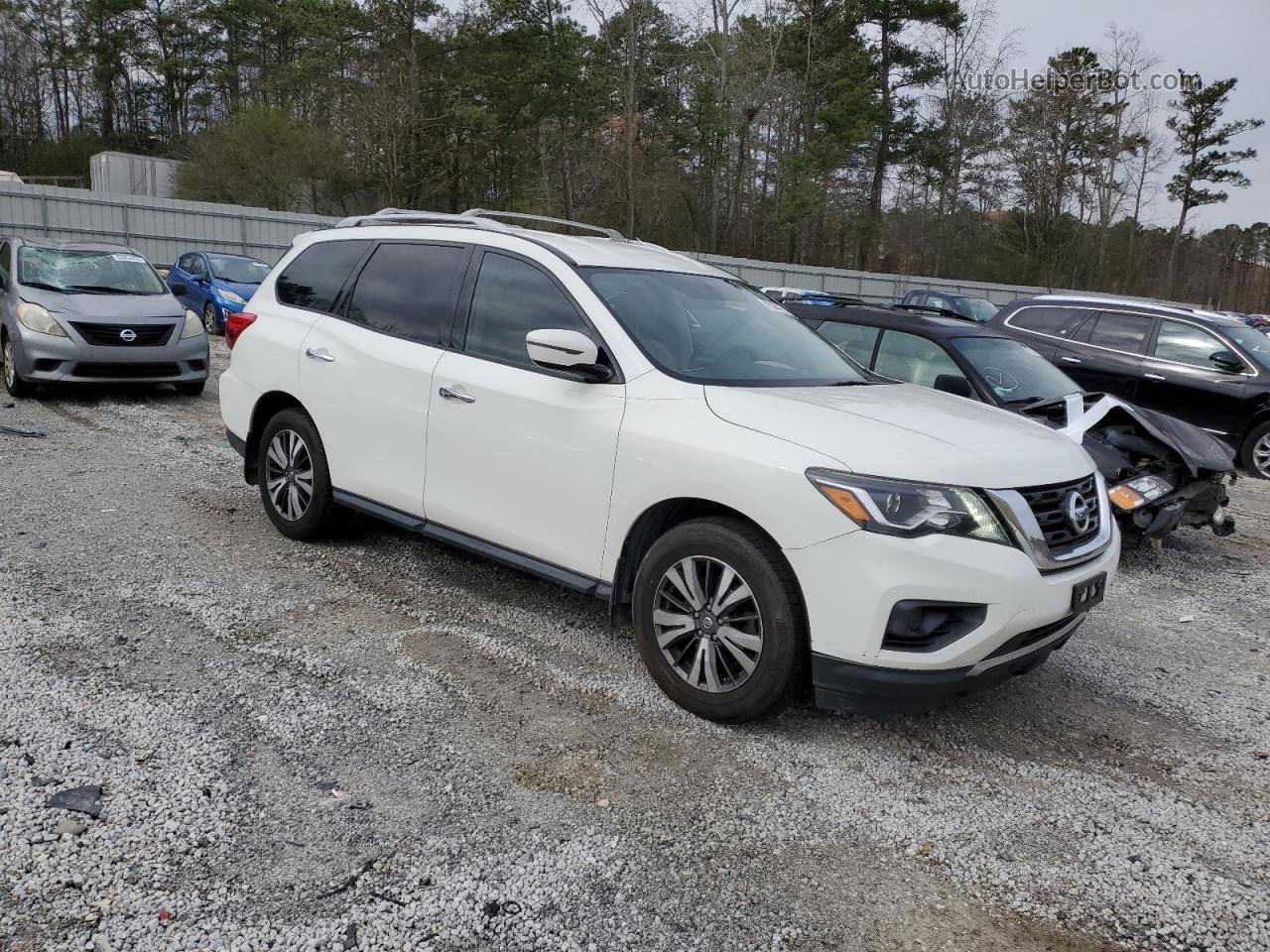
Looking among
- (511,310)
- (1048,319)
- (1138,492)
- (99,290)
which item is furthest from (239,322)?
(1048,319)

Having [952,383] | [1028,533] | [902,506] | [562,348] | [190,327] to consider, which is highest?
[562,348]

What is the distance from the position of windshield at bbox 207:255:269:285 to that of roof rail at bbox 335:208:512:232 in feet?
44.1

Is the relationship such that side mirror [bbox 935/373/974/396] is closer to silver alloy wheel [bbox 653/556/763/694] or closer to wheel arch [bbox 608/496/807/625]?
wheel arch [bbox 608/496/807/625]

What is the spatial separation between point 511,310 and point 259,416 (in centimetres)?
215

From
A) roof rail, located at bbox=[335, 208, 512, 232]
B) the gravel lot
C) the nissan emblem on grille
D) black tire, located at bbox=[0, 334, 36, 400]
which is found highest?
roof rail, located at bbox=[335, 208, 512, 232]

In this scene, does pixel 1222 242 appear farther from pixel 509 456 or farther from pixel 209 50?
A: pixel 509 456

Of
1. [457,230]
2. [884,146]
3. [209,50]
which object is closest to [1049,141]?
[884,146]

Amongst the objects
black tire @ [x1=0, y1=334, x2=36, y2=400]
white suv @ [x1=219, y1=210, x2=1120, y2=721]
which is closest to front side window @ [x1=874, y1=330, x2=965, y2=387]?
white suv @ [x1=219, y1=210, x2=1120, y2=721]

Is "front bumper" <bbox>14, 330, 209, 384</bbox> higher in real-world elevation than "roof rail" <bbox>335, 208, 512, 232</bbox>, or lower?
lower

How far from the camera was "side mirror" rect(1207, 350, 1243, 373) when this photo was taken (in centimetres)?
1006

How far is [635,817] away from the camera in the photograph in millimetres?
3033

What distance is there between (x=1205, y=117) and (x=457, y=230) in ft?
183

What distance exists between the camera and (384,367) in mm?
4762

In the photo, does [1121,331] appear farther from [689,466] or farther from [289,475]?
A: [289,475]
